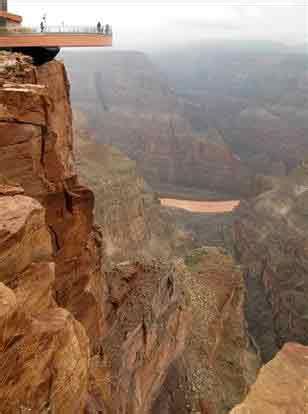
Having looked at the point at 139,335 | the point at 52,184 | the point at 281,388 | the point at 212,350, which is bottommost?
the point at 212,350

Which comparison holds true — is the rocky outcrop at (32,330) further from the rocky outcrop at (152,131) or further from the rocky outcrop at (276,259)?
the rocky outcrop at (152,131)

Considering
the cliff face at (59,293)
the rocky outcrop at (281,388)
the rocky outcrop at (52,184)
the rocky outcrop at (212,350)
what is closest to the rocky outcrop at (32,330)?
the cliff face at (59,293)

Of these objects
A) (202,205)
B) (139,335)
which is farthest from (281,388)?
(202,205)

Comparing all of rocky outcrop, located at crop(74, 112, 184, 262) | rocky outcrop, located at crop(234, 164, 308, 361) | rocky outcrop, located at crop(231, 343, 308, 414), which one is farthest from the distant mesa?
rocky outcrop, located at crop(234, 164, 308, 361)

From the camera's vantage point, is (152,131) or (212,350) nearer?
(212,350)

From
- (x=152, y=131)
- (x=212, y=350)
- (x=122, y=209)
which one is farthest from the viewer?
(x=152, y=131)

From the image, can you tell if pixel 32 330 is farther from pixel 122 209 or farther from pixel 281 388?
pixel 122 209

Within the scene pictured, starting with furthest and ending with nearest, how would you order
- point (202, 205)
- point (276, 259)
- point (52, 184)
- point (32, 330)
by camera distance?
point (202, 205)
point (276, 259)
point (52, 184)
point (32, 330)
